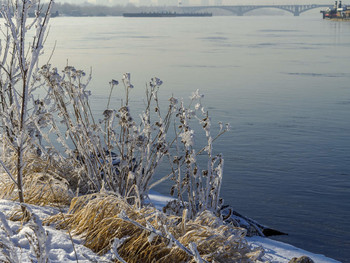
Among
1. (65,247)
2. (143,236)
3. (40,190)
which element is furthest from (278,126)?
(65,247)

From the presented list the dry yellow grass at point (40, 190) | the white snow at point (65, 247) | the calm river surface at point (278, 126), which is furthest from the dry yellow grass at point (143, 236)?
the calm river surface at point (278, 126)

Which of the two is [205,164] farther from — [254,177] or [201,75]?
[201,75]

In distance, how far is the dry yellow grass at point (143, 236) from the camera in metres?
3.91

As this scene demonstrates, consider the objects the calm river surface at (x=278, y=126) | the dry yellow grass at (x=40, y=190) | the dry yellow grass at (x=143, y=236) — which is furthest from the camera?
the calm river surface at (x=278, y=126)

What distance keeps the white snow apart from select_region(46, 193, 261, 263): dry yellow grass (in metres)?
0.16

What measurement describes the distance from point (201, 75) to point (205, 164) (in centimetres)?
1053

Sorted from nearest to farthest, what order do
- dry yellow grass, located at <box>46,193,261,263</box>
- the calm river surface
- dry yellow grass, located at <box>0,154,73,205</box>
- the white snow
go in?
the white snow < dry yellow grass, located at <box>46,193,261,263</box> < dry yellow grass, located at <box>0,154,73,205</box> < the calm river surface

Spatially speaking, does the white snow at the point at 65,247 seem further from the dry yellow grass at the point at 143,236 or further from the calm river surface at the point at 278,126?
the calm river surface at the point at 278,126

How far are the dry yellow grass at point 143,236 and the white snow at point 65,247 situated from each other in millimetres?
155

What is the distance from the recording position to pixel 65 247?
3.86 metres

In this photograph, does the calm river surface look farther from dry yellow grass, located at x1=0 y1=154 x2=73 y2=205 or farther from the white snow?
dry yellow grass, located at x1=0 y1=154 x2=73 y2=205

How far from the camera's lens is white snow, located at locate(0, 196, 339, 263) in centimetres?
362

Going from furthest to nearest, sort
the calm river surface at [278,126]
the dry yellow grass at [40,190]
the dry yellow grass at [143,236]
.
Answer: the calm river surface at [278,126] < the dry yellow grass at [40,190] < the dry yellow grass at [143,236]

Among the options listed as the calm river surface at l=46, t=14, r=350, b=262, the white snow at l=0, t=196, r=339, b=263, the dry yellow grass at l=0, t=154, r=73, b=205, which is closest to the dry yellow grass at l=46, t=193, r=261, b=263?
the white snow at l=0, t=196, r=339, b=263
